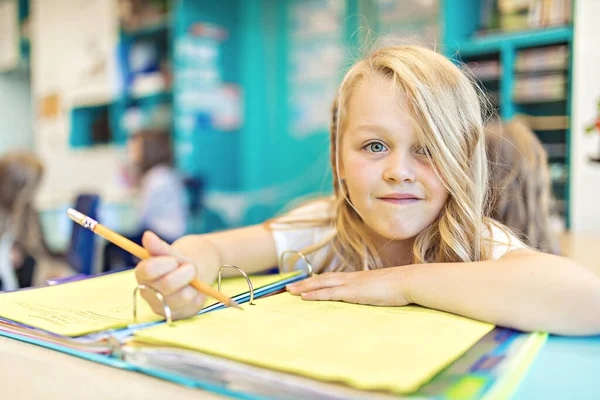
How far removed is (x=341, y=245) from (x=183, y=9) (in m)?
3.42

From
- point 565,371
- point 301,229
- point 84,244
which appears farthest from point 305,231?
point 84,244

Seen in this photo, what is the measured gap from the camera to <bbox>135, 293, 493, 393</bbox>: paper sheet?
46 centimetres

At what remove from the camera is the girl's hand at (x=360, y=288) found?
722 mm

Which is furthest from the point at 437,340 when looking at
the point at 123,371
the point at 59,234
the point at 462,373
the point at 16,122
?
the point at 16,122

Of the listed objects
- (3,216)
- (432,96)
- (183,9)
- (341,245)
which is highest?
(183,9)

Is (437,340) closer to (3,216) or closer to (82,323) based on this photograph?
(82,323)

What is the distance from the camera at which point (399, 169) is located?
32.6 inches

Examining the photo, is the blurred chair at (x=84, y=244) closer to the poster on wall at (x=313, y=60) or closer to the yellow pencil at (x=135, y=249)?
the yellow pencil at (x=135, y=249)

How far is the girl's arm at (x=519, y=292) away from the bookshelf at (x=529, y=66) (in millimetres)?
2365

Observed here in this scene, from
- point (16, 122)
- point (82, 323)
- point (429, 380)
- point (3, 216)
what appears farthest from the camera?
point (16, 122)

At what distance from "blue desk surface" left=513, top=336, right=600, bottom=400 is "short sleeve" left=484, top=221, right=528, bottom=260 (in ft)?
0.65

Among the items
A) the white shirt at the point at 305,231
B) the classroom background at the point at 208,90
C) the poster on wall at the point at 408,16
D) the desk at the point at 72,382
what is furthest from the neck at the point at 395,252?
the poster on wall at the point at 408,16

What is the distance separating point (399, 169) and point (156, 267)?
404 mm

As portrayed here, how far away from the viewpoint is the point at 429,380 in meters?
0.46
